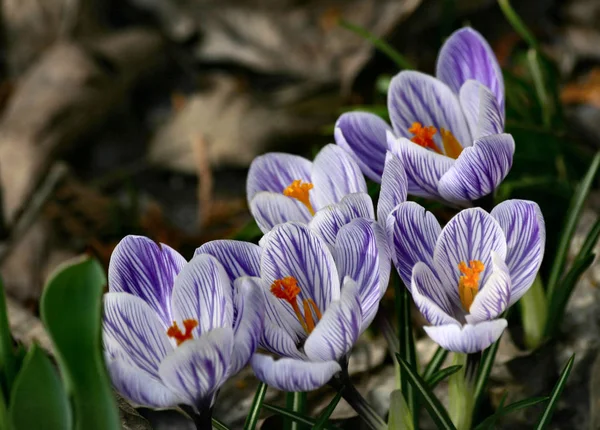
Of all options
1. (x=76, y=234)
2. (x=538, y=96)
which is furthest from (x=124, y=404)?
(x=538, y=96)

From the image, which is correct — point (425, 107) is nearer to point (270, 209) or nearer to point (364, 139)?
point (364, 139)

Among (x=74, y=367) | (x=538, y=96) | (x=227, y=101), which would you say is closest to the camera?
(x=74, y=367)

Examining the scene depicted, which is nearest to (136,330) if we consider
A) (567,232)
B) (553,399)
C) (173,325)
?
(173,325)

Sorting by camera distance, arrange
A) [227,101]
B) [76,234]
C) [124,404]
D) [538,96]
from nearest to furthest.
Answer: [124,404] < [538,96] < [76,234] < [227,101]

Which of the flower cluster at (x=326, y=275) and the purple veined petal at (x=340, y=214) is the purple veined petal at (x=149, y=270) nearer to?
the flower cluster at (x=326, y=275)

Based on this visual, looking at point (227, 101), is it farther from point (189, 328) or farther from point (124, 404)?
point (189, 328)

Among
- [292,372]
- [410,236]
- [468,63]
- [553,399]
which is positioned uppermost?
[468,63]
